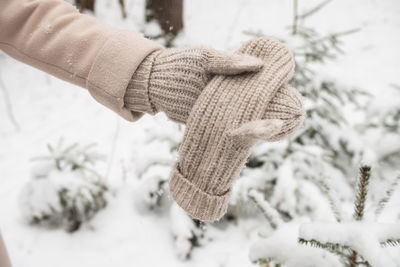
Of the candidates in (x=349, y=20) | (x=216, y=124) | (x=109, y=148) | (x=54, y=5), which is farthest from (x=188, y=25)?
(x=216, y=124)

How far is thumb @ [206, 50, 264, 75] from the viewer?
843 mm

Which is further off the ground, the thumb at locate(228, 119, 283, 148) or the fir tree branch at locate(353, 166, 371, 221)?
the thumb at locate(228, 119, 283, 148)

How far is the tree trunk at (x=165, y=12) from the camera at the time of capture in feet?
9.36

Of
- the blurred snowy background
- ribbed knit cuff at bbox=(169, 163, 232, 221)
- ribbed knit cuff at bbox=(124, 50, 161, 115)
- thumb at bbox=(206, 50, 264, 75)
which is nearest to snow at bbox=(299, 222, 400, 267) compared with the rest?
ribbed knit cuff at bbox=(169, 163, 232, 221)

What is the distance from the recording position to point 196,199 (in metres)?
0.89

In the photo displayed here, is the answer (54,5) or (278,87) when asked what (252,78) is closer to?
(278,87)

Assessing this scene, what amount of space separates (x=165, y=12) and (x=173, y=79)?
2245 mm

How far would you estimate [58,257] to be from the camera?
6.30 ft

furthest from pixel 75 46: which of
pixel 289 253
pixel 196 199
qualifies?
pixel 289 253

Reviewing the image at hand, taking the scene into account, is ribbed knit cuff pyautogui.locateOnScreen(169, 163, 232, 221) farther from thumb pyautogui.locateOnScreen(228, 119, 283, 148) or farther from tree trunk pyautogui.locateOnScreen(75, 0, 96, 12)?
tree trunk pyautogui.locateOnScreen(75, 0, 96, 12)

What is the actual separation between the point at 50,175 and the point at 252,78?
160 centimetres

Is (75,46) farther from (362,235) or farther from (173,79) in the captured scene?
(362,235)

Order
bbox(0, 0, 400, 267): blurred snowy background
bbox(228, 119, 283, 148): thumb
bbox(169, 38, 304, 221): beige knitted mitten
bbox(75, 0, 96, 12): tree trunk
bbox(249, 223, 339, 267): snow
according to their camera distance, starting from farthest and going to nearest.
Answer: bbox(75, 0, 96, 12): tree trunk, bbox(0, 0, 400, 267): blurred snowy background, bbox(249, 223, 339, 267): snow, bbox(169, 38, 304, 221): beige knitted mitten, bbox(228, 119, 283, 148): thumb

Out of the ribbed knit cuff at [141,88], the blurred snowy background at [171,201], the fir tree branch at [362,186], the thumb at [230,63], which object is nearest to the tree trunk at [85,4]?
the blurred snowy background at [171,201]
